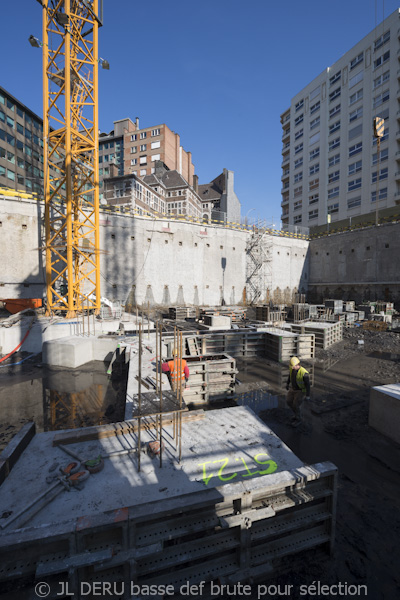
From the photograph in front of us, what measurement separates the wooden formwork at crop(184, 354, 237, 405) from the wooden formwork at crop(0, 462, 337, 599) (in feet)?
14.9

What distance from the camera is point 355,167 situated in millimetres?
39125

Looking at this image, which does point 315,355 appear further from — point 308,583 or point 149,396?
point 308,583

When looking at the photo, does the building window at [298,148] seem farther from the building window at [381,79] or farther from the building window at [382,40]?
the building window at [382,40]

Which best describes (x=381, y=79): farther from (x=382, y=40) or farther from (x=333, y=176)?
(x=333, y=176)

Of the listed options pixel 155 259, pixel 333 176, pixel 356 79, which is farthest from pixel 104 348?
pixel 356 79

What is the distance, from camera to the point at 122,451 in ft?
13.5

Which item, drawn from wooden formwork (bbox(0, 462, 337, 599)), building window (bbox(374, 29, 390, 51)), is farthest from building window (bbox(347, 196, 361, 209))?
wooden formwork (bbox(0, 462, 337, 599))

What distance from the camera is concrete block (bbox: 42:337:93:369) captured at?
37.0ft

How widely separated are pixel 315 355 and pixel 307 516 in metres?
10.5

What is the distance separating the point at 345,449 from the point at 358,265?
2946 cm

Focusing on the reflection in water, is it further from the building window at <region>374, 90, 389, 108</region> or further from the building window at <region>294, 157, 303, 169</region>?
the building window at <region>294, 157, 303, 169</region>

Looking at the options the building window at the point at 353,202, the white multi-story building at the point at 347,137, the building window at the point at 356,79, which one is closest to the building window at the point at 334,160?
the white multi-story building at the point at 347,137

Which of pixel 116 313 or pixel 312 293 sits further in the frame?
pixel 312 293

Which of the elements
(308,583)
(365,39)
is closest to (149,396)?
(308,583)
